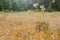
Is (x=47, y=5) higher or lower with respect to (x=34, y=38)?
lower

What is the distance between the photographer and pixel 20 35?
4.92m

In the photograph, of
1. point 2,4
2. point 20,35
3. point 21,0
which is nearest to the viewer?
point 20,35

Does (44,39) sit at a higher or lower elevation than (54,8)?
higher

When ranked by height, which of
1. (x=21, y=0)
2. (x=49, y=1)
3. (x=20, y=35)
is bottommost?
(x=21, y=0)

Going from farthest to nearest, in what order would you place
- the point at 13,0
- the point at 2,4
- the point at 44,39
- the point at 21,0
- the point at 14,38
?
1. the point at 21,0
2. the point at 13,0
3. the point at 2,4
4. the point at 14,38
5. the point at 44,39

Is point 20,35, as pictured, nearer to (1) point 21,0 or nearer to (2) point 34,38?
(2) point 34,38

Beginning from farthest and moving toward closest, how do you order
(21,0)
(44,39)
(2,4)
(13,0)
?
1. (21,0)
2. (13,0)
3. (2,4)
4. (44,39)

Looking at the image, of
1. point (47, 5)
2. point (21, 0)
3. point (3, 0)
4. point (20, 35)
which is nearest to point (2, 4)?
point (3, 0)

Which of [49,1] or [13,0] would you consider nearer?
[49,1]

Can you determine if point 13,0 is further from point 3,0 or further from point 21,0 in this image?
point 21,0

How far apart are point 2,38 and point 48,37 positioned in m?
1.04

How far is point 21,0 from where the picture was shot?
128ft

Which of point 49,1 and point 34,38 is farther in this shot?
point 49,1

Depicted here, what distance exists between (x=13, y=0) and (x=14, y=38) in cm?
2649
